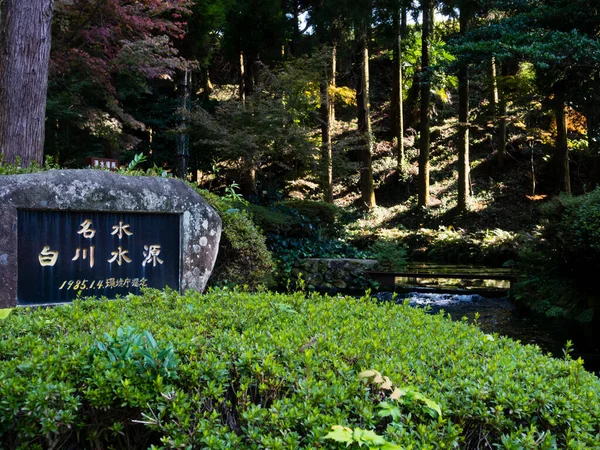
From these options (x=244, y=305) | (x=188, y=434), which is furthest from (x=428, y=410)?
(x=244, y=305)

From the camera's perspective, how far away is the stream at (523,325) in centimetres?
549

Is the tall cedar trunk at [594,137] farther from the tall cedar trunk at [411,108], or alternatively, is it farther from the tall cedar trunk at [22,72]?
the tall cedar trunk at [22,72]

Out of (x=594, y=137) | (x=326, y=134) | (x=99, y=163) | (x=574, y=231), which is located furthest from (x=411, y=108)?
(x=99, y=163)

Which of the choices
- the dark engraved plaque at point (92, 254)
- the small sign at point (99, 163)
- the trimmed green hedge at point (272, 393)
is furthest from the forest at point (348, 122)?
the trimmed green hedge at point (272, 393)

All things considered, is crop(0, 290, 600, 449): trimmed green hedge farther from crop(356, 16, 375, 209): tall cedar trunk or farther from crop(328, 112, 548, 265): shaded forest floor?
crop(356, 16, 375, 209): tall cedar trunk

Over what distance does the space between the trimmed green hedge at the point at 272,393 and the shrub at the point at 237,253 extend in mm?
4026

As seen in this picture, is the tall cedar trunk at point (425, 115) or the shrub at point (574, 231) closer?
the shrub at point (574, 231)

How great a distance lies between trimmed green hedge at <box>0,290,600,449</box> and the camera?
1.54 meters

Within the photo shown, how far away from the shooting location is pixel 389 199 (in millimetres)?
19031

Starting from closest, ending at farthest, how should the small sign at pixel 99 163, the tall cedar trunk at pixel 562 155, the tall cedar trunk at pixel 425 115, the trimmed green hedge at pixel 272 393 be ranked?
the trimmed green hedge at pixel 272 393
the small sign at pixel 99 163
the tall cedar trunk at pixel 562 155
the tall cedar trunk at pixel 425 115

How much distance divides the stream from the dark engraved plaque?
2441mm

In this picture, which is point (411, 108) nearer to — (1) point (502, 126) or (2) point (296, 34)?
(1) point (502, 126)

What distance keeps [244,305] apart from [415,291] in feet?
24.6

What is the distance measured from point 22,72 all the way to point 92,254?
10.8 ft
